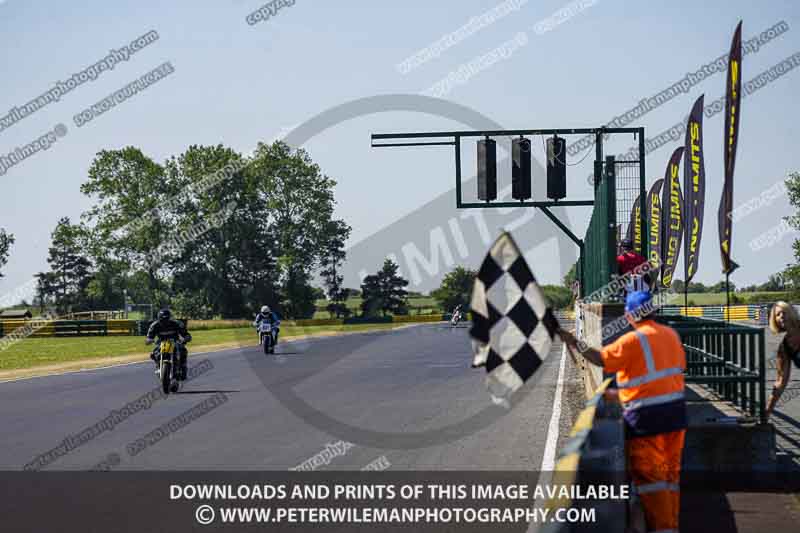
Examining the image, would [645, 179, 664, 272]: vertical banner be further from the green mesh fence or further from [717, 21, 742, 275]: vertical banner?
[717, 21, 742, 275]: vertical banner

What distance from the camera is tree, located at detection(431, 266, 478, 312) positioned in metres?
129

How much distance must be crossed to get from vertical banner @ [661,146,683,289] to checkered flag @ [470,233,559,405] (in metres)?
21.3

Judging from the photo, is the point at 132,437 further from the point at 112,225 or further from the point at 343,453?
the point at 112,225

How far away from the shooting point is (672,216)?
26.8m

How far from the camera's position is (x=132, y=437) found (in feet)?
39.5

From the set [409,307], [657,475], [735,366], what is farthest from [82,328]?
[409,307]

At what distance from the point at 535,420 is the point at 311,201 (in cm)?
7798

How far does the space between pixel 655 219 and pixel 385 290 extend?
291 feet

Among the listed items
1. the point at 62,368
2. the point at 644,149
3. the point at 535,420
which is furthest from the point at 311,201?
the point at 535,420

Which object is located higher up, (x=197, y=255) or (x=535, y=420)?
(x=197, y=255)

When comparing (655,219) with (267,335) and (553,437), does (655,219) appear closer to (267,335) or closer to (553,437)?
(267,335)

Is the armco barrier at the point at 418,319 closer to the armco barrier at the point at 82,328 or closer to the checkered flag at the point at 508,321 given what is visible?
the armco barrier at the point at 82,328

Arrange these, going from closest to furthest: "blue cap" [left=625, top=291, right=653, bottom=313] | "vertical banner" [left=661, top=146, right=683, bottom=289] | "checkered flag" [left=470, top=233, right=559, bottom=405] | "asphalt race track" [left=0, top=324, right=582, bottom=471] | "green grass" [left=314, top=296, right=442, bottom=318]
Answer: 1. "checkered flag" [left=470, top=233, right=559, bottom=405]
2. "blue cap" [left=625, top=291, right=653, bottom=313]
3. "asphalt race track" [left=0, top=324, right=582, bottom=471]
4. "vertical banner" [left=661, top=146, right=683, bottom=289]
5. "green grass" [left=314, top=296, right=442, bottom=318]

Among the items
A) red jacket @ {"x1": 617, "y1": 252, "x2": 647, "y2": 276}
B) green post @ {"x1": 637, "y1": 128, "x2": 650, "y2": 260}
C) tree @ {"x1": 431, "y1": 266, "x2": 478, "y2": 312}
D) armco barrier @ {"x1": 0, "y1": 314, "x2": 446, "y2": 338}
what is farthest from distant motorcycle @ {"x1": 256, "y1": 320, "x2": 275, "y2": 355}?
tree @ {"x1": 431, "y1": 266, "x2": 478, "y2": 312}
